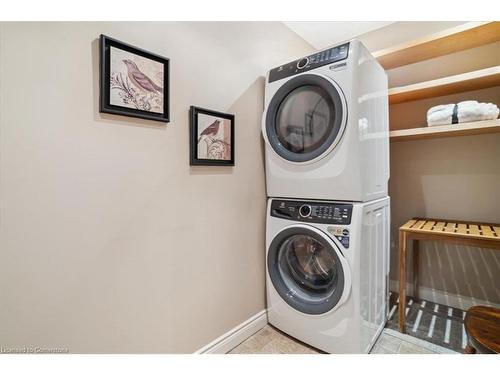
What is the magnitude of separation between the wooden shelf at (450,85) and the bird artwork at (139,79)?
1.75 meters

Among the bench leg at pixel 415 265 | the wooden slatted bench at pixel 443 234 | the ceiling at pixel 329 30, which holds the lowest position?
the bench leg at pixel 415 265

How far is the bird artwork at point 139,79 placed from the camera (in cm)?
112

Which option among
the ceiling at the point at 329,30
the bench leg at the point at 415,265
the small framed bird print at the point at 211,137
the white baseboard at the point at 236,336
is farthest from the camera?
the bench leg at the point at 415,265

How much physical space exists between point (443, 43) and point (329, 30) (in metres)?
0.87

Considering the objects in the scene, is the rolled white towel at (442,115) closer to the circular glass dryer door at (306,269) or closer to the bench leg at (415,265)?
the bench leg at (415,265)

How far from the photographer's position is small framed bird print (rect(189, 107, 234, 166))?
4.50ft

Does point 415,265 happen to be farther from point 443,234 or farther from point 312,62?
point 312,62

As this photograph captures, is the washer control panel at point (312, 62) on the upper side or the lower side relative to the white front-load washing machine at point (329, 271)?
upper

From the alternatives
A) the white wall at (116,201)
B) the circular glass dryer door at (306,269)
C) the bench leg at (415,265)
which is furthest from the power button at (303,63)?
the bench leg at (415,265)

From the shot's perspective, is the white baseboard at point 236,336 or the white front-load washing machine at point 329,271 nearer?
the white front-load washing machine at point 329,271

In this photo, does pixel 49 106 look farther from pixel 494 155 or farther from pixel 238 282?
pixel 494 155
